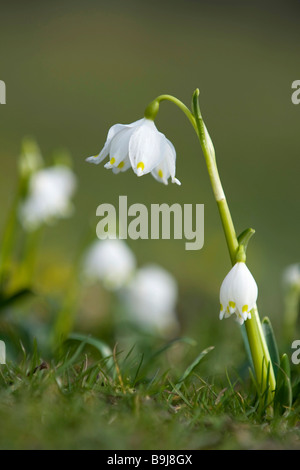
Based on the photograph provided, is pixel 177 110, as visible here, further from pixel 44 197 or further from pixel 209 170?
pixel 209 170

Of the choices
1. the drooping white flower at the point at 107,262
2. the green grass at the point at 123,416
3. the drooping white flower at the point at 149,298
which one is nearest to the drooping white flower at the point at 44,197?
the drooping white flower at the point at 107,262

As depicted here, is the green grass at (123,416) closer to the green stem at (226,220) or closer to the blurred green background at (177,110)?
the green stem at (226,220)

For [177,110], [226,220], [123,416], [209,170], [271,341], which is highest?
[177,110]

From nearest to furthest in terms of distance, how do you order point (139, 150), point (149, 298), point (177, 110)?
Result: point (139, 150), point (149, 298), point (177, 110)

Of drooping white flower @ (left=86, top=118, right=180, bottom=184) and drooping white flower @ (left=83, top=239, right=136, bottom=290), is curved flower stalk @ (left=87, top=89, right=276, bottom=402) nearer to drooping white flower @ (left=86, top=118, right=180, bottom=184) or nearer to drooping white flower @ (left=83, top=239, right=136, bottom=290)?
drooping white flower @ (left=86, top=118, right=180, bottom=184)

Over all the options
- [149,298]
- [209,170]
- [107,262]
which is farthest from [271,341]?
[149,298]
